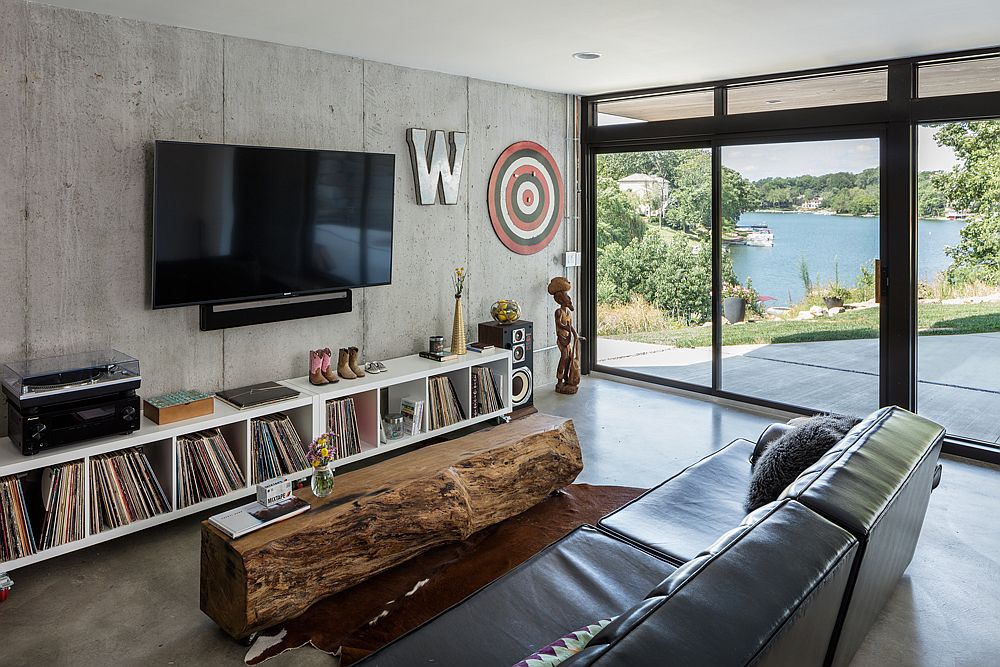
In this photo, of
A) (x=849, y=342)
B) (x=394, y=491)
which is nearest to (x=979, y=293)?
(x=849, y=342)

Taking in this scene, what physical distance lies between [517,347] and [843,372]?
2.21 meters

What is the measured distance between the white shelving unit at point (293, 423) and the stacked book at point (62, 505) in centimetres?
3

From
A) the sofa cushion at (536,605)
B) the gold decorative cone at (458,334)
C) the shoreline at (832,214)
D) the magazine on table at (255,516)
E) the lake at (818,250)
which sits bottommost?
the sofa cushion at (536,605)

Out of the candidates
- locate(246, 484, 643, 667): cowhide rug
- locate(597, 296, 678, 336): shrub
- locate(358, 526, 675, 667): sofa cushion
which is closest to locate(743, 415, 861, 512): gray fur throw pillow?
locate(358, 526, 675, 667): sofa cushion

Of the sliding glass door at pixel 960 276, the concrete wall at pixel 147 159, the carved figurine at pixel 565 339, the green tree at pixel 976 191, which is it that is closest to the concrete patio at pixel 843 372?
the sliding glass door at pixel 960 276

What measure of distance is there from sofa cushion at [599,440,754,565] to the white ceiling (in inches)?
80.1

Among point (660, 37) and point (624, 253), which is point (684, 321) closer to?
point (624, 253)

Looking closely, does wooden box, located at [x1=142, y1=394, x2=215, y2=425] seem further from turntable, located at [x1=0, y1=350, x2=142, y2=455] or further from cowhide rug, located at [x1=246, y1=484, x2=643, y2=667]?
cowhide rug, located at [x1=246, y1=484, x2=643, y2=667]

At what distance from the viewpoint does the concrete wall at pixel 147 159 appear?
3260 millimetres

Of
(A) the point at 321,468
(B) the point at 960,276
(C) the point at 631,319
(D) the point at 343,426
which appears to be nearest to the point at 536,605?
(A) the point at 321,468

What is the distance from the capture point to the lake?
4480 mm

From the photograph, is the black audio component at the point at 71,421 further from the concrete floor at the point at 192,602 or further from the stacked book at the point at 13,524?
the concrete floor at the point at 192,602

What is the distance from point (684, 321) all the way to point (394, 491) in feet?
11.7

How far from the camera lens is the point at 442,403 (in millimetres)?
4633
